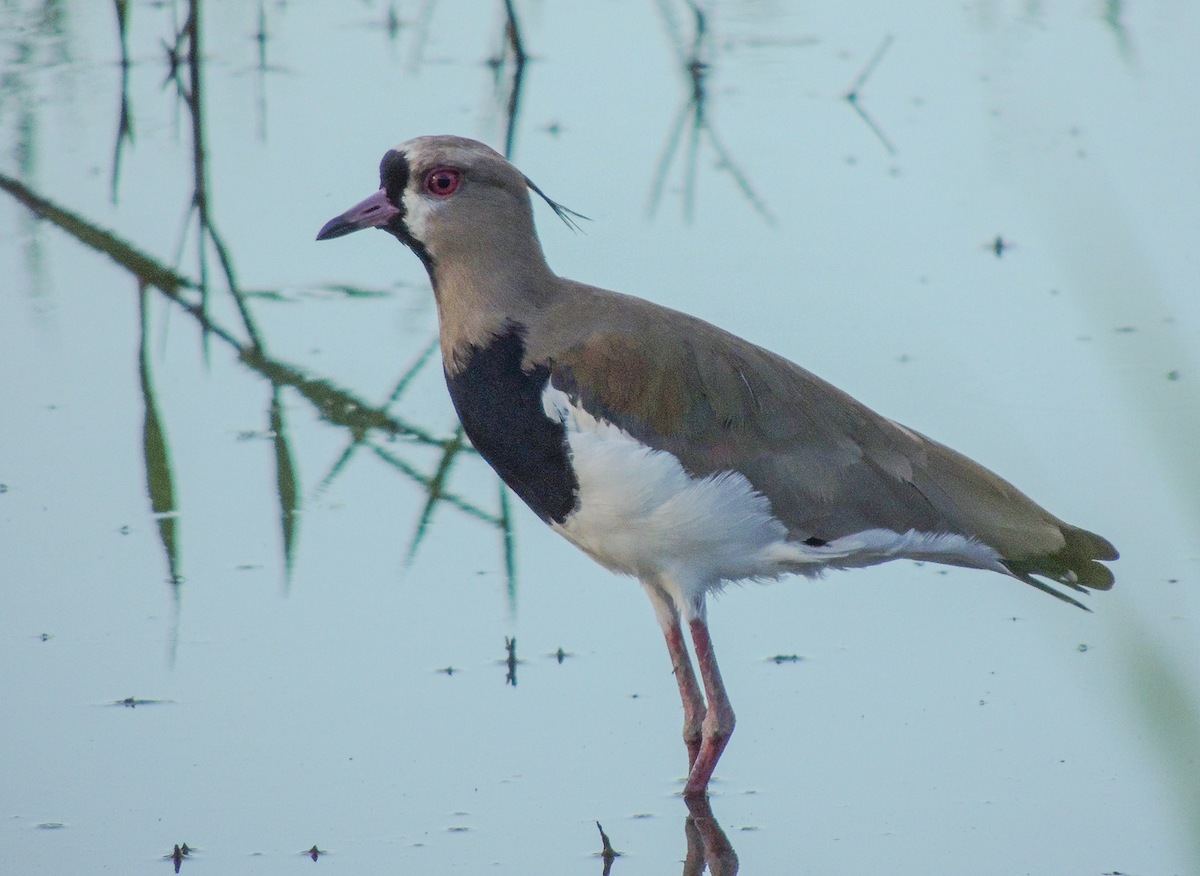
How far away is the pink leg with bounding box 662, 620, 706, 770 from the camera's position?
14.7 ft

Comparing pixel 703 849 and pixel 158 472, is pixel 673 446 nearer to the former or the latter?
pixel 703 849

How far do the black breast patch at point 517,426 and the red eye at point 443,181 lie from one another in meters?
0.42

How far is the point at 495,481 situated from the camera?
5.71 meters

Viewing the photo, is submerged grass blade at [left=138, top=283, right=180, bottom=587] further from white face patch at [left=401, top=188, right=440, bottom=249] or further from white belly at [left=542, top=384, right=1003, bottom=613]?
white belly at [left=542, top=384, right=1003, bottom=613]

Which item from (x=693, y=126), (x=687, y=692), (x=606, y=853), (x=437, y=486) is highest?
(x=693, y=126)

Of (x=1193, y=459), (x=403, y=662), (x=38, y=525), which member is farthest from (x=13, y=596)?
(x=1193, y=459)

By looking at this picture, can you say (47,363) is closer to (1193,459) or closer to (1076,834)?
(1076,834)

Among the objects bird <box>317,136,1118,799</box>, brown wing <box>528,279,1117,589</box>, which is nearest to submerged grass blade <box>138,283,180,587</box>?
bird <box>317,136,1118,799</box>

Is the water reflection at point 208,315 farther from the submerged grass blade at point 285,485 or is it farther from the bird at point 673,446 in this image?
the bird at point 673,446

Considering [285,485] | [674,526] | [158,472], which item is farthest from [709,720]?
[158,472]

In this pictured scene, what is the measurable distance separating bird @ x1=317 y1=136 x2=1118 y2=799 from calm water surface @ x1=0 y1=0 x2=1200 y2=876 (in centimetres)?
37

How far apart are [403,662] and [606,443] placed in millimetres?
922

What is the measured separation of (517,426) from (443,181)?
27.3 inches

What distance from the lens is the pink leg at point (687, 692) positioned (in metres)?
4.48
